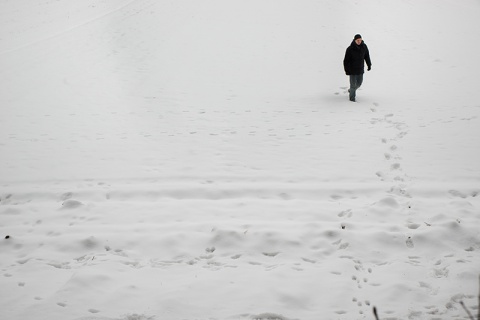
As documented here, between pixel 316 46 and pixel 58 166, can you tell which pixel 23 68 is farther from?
Answer: pixel 316 46

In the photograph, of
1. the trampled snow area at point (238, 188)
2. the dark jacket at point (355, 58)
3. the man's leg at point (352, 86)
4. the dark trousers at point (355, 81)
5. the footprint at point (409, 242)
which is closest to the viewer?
the trampled snow area at point (238, 188)

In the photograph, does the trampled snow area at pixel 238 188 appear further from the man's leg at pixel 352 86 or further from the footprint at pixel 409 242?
the man's leg at pixel 352 86

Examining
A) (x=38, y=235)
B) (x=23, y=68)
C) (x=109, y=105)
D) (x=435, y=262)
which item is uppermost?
(x=23, y=68)

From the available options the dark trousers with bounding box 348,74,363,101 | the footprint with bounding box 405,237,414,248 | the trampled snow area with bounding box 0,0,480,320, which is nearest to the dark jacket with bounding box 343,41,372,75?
the dark trousers with bounding box 348,74,363,101

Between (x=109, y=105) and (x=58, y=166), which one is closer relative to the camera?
(x=58, y=166)

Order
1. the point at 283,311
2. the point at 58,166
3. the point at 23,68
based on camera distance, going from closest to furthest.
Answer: the point at 283,311 → the point at 58,166 → the point at 23,68

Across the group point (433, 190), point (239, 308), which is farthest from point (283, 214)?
point (433, 190)

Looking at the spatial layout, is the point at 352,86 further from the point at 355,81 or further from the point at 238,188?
the point at 238,188

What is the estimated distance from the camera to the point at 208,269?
4.66 meters

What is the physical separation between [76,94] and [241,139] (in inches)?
242

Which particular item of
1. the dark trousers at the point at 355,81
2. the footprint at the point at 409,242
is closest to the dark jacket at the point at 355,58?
the dark trousers at the point at 355,81

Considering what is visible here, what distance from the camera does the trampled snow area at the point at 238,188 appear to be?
14.0 feet

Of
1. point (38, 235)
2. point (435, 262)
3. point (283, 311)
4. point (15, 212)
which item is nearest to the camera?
point (283, 311)

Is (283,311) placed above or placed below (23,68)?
below
